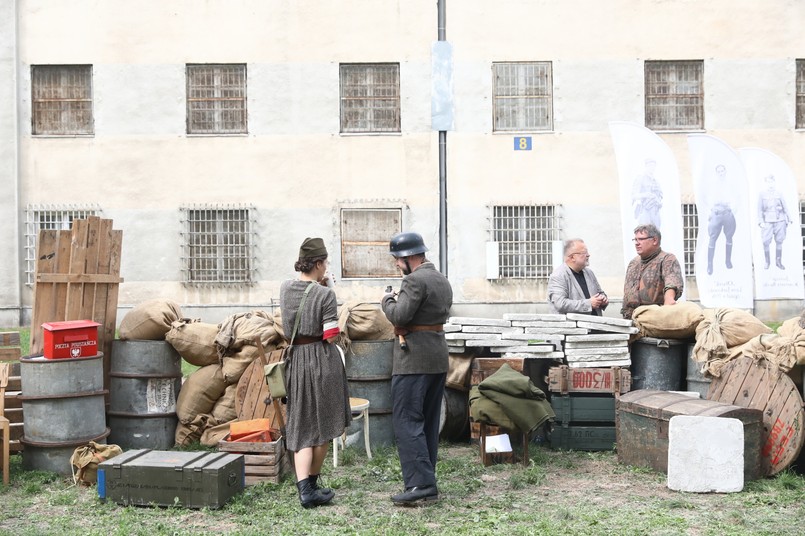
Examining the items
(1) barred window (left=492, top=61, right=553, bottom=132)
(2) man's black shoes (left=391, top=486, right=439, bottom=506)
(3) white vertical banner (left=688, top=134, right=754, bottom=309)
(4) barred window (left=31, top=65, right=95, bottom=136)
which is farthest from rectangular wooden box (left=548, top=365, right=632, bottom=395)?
(4) barred window (left=31, top=65, right=95, bottom=136)

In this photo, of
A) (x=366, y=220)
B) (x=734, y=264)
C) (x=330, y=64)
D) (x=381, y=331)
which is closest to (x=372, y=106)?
(x=330, y=64)

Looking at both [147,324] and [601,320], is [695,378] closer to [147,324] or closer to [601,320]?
[601,320]

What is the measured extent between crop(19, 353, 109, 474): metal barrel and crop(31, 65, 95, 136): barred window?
12739 mm

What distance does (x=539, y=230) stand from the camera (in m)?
19.4

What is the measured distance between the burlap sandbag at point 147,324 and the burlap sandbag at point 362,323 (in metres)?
1.68

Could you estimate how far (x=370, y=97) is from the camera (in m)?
19.3

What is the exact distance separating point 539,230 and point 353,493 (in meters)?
13.0

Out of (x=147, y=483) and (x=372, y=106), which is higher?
(x=372, y=106)

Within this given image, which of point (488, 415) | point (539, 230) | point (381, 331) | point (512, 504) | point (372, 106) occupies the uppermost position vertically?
point (372, 106)

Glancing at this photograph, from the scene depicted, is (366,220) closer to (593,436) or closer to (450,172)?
(450,172)

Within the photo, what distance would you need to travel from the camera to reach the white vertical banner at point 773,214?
16.6 m

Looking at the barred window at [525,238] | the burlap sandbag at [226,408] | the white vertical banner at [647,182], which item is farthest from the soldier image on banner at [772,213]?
the burlap sandbag at [226,408]

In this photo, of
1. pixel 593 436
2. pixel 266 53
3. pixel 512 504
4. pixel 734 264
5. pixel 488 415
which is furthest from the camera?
pixel 266 53

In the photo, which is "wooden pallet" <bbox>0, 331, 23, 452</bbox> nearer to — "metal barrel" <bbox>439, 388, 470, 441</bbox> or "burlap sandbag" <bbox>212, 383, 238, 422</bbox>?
"burlap sandbag" <bbox>212, 383, 238, 422</bbox>
